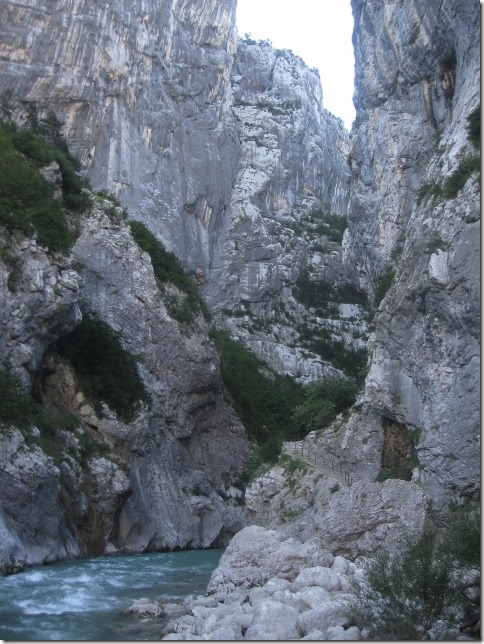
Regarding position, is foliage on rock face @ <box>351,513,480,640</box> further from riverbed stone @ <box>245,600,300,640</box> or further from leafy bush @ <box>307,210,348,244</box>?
leafy bush @ <box>307,210,348,244</box>

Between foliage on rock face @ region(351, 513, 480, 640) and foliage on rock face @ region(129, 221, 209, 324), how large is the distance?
29204 millimetres

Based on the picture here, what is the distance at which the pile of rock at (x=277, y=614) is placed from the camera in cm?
1402

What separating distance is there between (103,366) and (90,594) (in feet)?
57.7

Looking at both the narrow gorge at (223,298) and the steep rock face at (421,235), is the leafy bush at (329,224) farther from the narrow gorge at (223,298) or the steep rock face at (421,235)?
the steep rock face at (421,235)

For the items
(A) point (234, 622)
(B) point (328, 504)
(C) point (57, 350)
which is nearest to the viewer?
(A) point (234, 622)

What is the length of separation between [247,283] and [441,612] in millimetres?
51970

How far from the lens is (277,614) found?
48.1ft

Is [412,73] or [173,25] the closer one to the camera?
[412,73]

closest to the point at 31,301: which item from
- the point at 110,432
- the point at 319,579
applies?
the point at 110,432

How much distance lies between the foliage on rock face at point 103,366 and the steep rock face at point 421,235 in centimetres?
1019

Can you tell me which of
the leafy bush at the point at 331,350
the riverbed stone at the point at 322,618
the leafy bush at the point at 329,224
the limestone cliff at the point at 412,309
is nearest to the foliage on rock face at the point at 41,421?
the limestone cliff at the point at 412,309

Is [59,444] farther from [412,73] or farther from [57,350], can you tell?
[412,73]

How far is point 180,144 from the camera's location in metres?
61.1

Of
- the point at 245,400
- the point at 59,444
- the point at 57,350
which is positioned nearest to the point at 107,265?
the point at 57,350
